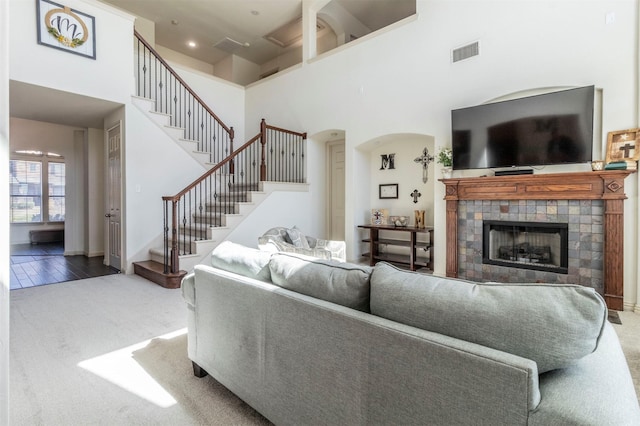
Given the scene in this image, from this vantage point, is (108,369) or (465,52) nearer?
(108,369)

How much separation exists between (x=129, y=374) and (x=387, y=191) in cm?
474

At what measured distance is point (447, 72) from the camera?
4551mm

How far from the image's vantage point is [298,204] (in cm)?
611

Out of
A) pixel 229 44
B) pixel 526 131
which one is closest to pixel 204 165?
pixel 229 44

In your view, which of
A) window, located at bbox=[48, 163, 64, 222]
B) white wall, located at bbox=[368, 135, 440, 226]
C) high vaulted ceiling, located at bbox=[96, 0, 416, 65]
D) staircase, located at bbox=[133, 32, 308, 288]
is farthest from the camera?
window, located at bbox=[48, 163, 64, 222]

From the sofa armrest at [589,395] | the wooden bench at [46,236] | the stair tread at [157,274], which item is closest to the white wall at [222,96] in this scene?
the stair tread at [157,274]

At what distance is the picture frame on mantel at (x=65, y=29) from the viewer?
4.17 m

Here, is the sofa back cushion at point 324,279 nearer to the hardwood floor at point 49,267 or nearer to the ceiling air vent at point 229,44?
the hardwood floor at point 49,267

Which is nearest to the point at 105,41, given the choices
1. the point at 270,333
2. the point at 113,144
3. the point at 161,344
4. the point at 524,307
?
the point at 113,144

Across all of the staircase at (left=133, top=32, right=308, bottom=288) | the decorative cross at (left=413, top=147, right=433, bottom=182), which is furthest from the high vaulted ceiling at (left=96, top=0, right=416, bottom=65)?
the decorative cross at (left=413, top=147, right=433, bottom=182)

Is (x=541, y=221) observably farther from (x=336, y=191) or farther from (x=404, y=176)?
(x=336, y=191)

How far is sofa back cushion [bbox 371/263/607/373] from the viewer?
88 centimetres

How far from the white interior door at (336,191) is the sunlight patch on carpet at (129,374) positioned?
15.1ft

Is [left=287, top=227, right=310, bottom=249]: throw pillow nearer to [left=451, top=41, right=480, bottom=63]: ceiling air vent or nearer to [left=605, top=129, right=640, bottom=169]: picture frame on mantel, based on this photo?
[left=451, top=41, right=480, bottom=63]: ceiling air vent
